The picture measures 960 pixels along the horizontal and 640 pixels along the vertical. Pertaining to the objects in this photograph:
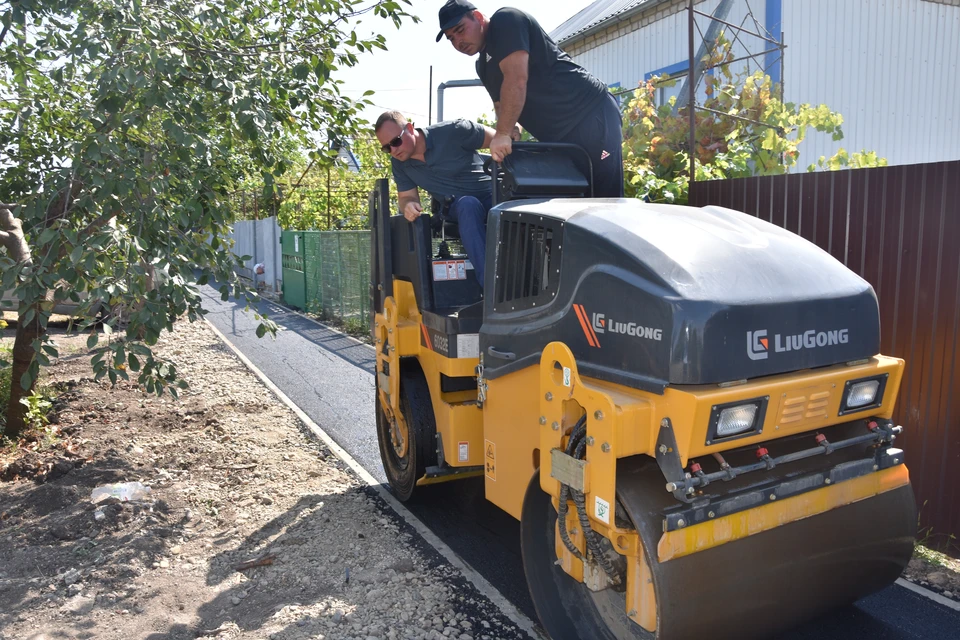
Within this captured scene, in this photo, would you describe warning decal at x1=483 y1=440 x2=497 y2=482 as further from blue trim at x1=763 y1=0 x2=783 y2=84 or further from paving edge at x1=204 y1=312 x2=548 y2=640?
blue trim at x1=763 y1=0 x2=783 y2=84

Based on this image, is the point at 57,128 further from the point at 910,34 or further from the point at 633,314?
the point at 910,34

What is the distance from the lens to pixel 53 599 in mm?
4066

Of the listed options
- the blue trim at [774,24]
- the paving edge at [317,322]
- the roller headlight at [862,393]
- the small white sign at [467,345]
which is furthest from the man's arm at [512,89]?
the paving edge at [317,322]

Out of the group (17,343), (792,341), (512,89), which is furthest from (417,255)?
(17,343)

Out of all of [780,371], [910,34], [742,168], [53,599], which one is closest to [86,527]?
[53,599]

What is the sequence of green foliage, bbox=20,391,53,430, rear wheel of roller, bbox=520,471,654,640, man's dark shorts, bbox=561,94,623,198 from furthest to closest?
green foliage, bbox=20,391,53,430 → man's dark shorts, bbox=561,94,623,198 → rear wheel of roller, bbox=520,471,654,640

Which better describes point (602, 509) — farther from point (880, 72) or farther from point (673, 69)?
point (880, 72)

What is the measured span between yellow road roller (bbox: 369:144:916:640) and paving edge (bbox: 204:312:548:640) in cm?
37

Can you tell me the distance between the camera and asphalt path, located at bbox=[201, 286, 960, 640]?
12.3 ft

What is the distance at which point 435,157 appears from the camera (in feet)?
16.9

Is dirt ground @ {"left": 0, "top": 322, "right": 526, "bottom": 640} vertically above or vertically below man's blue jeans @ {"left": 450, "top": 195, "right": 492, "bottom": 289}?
below

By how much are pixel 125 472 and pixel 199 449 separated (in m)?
0.75

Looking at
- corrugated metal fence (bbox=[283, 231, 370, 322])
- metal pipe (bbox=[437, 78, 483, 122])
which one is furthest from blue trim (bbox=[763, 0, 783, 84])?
corrugated metal fence (bbox=[283, 231, 370, 322])

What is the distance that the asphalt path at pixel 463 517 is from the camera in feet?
12.3
